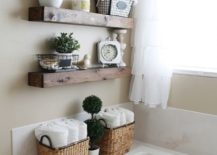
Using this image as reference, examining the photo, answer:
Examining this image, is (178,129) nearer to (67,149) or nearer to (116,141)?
(116,141)

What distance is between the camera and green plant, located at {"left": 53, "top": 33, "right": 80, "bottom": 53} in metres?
1.76

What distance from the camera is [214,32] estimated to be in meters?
2.13

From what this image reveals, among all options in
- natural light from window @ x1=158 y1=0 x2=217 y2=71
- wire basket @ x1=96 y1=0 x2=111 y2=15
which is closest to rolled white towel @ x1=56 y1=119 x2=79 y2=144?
wire basket @ x1=96 y1=0 x2=111 y2=15

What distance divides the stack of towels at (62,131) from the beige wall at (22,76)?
0.09 m

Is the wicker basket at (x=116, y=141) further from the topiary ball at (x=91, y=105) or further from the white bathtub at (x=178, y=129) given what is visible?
the white bathtub at (x=178, y=129)

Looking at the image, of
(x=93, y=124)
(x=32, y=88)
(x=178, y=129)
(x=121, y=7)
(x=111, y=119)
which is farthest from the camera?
(x=178, y=129)

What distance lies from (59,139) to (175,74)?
1.11m

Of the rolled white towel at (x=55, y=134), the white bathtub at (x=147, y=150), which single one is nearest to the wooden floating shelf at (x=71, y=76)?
the rolled white towel at (x=55, y=134)

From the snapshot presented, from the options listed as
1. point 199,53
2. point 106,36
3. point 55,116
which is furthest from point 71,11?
point 199,53

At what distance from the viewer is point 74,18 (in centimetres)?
178

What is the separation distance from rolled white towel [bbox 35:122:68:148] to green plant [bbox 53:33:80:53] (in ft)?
1.59

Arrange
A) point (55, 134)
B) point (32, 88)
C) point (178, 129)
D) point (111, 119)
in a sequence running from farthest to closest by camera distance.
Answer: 1. point (178, 129)
2. point (111, 119)
3. point (32, 88)
4. point (55, 134)

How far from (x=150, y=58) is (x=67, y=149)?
1038 millimetres

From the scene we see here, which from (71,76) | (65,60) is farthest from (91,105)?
(65,60)
